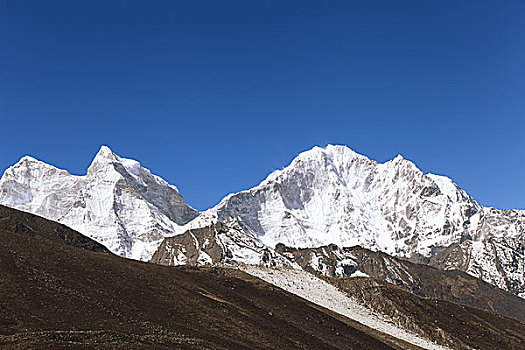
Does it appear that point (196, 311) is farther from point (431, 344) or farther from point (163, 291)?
point (431, 344)

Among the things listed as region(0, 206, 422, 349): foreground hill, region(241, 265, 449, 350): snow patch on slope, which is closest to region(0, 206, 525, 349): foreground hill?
region(0, 206, 422, 349): foreground hill

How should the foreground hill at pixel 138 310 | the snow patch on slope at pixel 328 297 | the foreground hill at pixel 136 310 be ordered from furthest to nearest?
→ 1. the snow patch on slope at pixel 328 297
2. the foreground hill at pixel 138 310
3. the foreground hill at pixel 136 310

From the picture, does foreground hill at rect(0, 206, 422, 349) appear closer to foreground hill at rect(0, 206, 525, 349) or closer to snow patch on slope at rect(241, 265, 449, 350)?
foreground hill at rect(0, 206, 525, 349)

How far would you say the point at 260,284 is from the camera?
90.6 metres

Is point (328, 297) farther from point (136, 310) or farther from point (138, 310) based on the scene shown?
point (136, 310)

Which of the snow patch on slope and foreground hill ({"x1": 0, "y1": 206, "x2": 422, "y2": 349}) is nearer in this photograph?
foreground hill ({"x1": 0, "y1": 206, "x2": 422, "y2": 349})

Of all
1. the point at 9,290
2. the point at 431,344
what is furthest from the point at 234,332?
the point at 431,344

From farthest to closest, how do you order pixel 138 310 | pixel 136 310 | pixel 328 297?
pixel 328 297 < pixel 138 310 < pixel 136 310

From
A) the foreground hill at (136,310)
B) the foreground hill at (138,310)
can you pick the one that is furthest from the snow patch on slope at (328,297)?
the foreground hill at (136,310)

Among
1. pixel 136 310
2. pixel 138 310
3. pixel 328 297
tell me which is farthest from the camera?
pixel 328 297

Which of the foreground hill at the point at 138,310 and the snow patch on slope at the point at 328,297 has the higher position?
the snow patch on slope at the point at 328,297

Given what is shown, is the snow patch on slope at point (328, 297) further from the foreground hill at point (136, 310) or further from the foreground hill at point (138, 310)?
the foreground hill at point (136, 310)

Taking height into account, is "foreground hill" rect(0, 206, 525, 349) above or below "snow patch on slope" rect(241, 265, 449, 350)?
below

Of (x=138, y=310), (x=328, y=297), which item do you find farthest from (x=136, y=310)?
(x=328, y=297)
